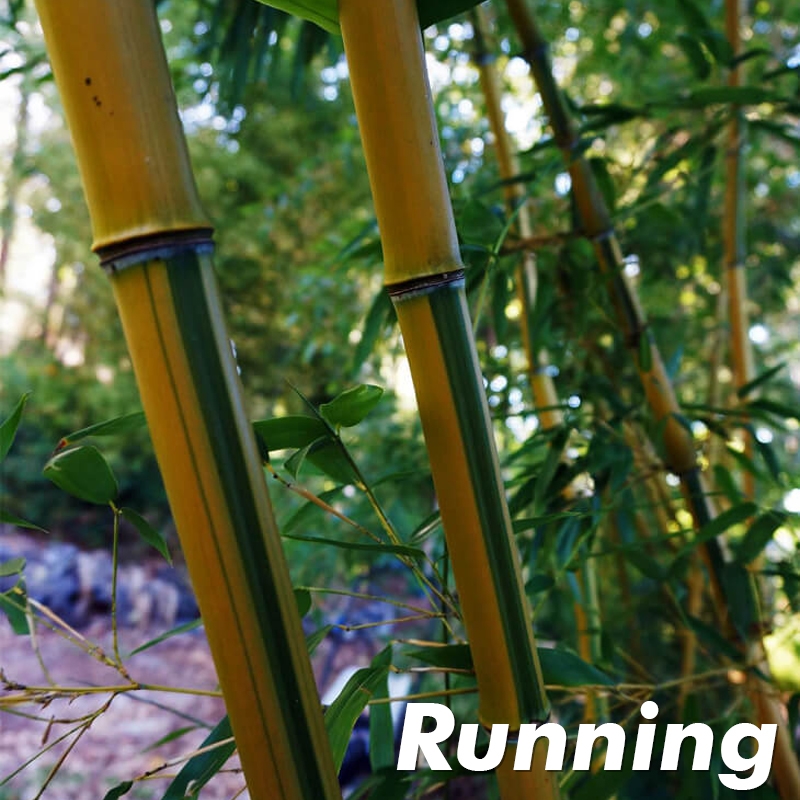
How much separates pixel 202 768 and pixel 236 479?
22cm

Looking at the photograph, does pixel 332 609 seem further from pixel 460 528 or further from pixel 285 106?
pixel 460 528

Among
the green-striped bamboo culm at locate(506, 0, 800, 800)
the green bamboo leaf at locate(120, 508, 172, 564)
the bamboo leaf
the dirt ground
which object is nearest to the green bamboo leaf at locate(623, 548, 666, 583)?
the green-striped bamboo culm at locate(506, 0, 800, 800)

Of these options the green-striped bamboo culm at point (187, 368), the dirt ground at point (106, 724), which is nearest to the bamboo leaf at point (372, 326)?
the green-striped bamboo culm at point (187, 368)

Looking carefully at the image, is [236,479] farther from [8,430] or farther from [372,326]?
[372,326]

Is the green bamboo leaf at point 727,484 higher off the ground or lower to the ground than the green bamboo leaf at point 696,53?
lower

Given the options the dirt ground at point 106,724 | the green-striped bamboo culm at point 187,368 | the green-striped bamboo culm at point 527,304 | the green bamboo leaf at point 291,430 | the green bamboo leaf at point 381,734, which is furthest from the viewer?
the dirt ground at point 106,724

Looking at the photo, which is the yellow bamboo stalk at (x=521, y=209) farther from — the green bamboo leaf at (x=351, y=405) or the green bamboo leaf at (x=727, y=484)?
the green bamboo leaf at (x=351, y=405)

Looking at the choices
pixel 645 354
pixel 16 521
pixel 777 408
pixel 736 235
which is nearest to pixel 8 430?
pixel 16 521

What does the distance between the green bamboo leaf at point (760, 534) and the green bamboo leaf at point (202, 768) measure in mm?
438

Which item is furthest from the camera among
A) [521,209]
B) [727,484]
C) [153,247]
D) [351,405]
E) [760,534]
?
[521,209]

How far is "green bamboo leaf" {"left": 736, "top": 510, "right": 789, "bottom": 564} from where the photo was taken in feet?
2.04

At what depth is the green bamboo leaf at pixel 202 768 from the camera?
406mm

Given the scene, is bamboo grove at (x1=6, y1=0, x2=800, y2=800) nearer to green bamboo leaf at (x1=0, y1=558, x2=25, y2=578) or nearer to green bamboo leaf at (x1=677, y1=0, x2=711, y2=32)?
green bamboo leaf at (x1=0, y1=558, x2=25, y2=578)

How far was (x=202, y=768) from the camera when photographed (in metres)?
0.42
